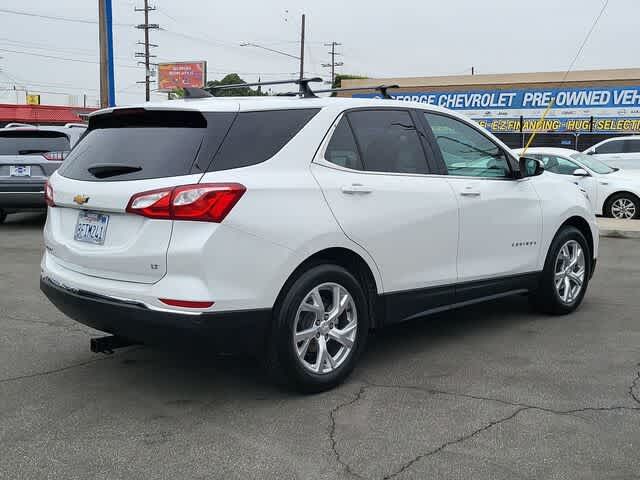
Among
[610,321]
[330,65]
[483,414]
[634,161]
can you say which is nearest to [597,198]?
[634,161]

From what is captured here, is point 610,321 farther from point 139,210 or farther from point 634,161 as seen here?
point 634,161

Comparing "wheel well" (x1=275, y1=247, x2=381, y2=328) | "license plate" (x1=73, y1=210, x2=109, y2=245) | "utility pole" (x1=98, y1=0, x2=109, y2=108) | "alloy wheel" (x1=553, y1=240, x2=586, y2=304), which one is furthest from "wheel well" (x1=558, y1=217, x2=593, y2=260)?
"utility pole" (x1=98, y1=0, x2=109, y2=108)

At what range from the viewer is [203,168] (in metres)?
4.03

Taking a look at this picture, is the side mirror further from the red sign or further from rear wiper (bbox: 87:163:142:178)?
the red sign

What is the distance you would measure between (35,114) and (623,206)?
58146 millimetres

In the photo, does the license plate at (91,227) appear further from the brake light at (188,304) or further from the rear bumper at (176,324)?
the brake light at (188,304)

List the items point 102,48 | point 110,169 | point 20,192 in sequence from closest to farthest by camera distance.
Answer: point 110,169
point 20,192
point 102,48

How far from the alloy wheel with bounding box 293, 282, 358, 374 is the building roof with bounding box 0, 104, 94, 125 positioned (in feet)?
204

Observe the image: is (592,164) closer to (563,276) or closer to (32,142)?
(563,276)

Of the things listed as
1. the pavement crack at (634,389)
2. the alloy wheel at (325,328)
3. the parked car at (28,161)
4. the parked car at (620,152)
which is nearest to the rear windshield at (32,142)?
the parked car at (28,161)

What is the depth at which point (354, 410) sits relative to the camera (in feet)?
13.8

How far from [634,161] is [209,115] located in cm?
1474

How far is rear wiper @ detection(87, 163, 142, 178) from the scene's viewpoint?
4.22 meters

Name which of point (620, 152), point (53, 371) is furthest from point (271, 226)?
point (620, 152)
